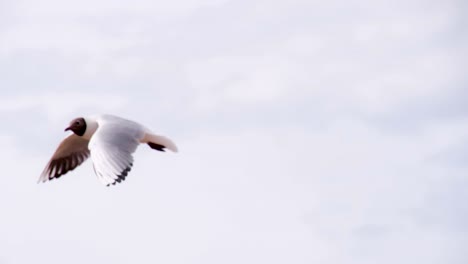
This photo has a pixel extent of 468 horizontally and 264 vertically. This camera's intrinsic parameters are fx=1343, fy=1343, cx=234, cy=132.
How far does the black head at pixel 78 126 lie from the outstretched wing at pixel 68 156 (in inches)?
24.2

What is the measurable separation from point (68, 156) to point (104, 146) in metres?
2.21

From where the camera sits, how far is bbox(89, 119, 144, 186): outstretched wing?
32.8 feet

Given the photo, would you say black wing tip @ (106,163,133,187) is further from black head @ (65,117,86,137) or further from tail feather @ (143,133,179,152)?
black head @ (65,117,86,137)

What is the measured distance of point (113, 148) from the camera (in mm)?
10422

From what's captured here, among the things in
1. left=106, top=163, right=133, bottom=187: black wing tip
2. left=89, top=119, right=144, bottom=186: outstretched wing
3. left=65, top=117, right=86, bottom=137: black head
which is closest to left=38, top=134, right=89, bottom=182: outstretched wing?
left=65, top=117, right=86, bottom=137: black head

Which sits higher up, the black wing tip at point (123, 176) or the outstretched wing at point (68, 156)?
the outstretched wing at point (68, 156)

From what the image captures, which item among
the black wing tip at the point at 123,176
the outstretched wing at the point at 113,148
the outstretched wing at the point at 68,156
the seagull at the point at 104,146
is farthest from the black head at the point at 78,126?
the black wing tip at the point at 123,176

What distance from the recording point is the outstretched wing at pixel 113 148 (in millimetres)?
9992

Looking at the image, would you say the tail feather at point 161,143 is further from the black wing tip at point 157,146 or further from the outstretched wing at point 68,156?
the outstretched wing at point 68,156

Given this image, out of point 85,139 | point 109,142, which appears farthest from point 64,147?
point 109,142

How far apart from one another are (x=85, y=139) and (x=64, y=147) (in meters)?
0.28

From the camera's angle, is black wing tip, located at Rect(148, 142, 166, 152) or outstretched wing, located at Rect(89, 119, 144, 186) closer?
outstretched wing, located at Rect(89, 119, 144, 186)

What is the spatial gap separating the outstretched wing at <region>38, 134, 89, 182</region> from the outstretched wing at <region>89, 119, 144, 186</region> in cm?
116

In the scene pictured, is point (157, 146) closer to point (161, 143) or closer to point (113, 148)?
point (161, 143)
